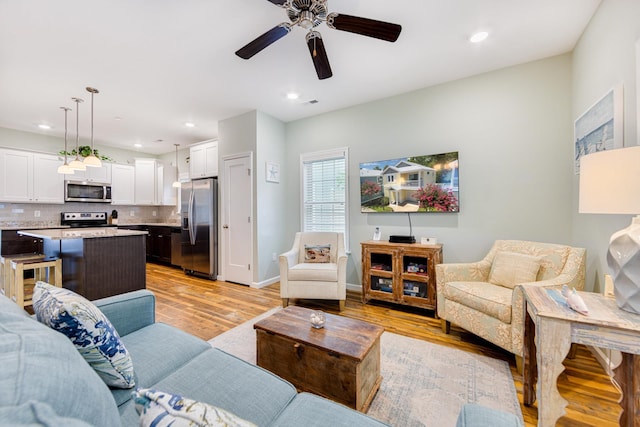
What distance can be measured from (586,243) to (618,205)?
1.49 metres

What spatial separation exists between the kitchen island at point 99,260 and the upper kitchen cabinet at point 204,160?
179 cm

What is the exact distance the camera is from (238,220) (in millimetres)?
4316

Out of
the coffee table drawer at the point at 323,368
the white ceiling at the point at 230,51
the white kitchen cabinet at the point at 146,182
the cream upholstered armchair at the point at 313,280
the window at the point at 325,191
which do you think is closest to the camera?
the coffee table drawer at the point at 323,368

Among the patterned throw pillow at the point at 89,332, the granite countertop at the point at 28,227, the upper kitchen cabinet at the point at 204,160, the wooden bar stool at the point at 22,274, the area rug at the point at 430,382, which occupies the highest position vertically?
the upper kitchen cabinet at the point at 204,160

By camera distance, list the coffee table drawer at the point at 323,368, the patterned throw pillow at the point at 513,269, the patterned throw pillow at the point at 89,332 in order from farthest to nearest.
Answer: the patterned throw pillow at the point at 513,269 → the coffee table drawer at the point at 323,368 → the patterned throw pillow at the point at 89,332

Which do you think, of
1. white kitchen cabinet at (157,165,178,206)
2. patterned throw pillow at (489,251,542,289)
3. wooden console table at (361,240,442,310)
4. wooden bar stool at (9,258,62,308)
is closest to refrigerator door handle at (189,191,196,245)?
wooden bar stool at (9,258,62,308)

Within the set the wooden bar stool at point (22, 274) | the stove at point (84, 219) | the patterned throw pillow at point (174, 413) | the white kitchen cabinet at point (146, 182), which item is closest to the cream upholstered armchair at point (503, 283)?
the patterned throw pillow at point (174, 413)

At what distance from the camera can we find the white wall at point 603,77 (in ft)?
5.62

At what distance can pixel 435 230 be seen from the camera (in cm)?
333

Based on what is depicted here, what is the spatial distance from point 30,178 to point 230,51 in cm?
500

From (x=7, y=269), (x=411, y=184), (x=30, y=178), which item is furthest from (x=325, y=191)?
(x=30, y=178)

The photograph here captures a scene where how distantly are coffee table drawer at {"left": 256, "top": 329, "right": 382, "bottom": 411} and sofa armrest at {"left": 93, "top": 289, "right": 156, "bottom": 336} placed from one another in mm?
719

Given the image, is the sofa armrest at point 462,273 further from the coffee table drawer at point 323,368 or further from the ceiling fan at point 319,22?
the ceiling fan at point 319,22

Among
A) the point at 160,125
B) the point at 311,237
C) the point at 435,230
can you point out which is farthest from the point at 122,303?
the point at 160,125
